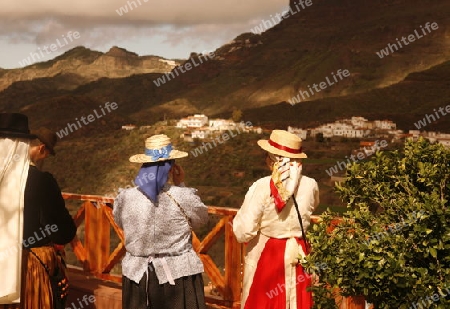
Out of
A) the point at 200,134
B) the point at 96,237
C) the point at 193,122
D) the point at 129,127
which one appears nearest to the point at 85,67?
the point at 129,127

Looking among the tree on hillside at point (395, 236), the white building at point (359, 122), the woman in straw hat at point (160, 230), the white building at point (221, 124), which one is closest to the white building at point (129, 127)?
the white building at point (221, 124)

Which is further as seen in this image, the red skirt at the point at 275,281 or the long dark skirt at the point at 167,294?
the red skirt at the point at 275,281

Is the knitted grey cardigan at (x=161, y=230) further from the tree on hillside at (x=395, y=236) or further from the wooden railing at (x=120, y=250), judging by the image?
the wooden railing at (x=120, y=250)

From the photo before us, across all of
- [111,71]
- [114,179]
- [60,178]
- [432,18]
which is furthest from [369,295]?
[111,71]

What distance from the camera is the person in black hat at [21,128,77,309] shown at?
299 centimetres

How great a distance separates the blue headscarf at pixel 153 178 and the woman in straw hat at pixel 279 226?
19.9 inches

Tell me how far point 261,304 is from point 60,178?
65.3 m

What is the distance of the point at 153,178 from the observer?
2926mm

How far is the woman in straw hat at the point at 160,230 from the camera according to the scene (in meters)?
2.93

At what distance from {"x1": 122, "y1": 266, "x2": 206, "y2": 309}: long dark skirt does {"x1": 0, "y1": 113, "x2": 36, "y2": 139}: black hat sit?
0.92 metres

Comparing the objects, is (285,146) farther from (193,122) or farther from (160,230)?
(193,122)

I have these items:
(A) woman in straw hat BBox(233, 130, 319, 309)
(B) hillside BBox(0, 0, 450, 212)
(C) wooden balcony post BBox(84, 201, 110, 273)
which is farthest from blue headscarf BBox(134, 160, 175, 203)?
(B) hillside BBox(0, 0, 450, 212)

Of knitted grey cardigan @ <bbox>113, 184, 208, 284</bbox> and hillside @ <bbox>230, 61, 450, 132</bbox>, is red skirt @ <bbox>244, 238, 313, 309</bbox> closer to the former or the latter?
knitted grey cardigan @ <bbox>113, 184, 208, 284</bbox>

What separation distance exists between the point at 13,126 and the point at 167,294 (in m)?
1.15
